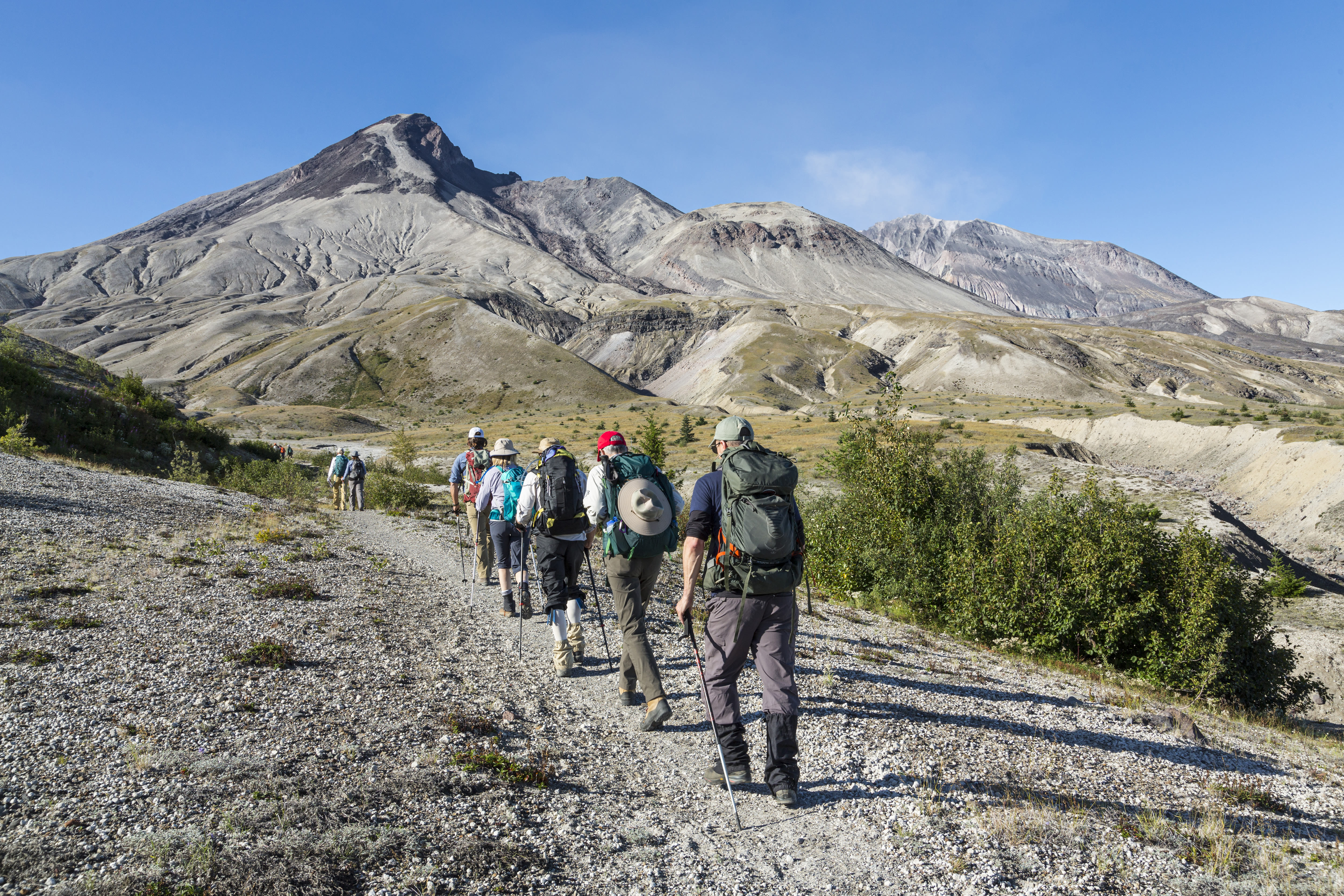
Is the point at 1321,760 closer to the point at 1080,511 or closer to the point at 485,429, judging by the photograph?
the point at 1080,511

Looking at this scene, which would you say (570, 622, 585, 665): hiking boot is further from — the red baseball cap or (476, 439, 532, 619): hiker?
the red baseball cap

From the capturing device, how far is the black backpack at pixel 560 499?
823 cm

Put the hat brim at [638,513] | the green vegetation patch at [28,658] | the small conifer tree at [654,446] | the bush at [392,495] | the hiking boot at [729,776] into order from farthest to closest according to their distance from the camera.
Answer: the small conifer tree at [654,446], the bush at [392,495], the green vegetation patch at [28,658], the hat brim at [638,513], the hiking boot at [729,776]

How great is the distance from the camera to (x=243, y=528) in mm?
15922

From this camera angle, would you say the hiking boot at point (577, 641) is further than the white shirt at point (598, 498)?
Yes

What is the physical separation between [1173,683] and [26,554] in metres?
21.9

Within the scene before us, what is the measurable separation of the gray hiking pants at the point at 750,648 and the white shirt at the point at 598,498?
1.75m

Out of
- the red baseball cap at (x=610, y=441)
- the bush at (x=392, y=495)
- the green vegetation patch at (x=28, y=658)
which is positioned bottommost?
the green vegetation patch at (x=28, y=658)

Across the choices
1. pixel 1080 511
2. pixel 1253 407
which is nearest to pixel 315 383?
pixel 1080 511

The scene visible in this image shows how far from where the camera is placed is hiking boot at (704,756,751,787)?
5.97 metres

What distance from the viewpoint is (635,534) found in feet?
23.3

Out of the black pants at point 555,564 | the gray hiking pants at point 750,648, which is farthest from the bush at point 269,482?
the gray hiking pants at point 750,648

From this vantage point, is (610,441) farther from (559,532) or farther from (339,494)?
(339,494)

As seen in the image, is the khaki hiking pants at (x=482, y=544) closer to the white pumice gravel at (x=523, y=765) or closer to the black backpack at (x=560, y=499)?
the white pumice gravel at (x=523, y=765)
